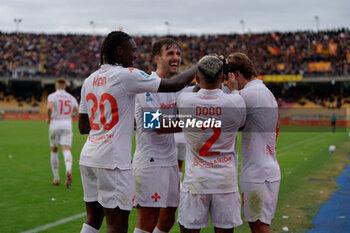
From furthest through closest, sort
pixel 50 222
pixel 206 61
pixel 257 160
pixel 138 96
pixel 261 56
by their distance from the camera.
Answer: pixel 261 56 < pixel 50 222 < pixel 138 96 < pixel 257 160 < pixel 206 61

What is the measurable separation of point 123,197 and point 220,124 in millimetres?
990

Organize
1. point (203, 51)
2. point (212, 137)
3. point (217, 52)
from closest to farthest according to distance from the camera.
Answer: point (212, 137) < point (217, 52) < point (203, 51)

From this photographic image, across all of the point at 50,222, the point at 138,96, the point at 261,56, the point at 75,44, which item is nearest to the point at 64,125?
the point at 50,222

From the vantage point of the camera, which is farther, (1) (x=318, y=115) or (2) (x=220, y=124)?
(1) (x=318, y=115)

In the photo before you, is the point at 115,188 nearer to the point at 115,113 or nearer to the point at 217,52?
the point at 115,113

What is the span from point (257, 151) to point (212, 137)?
55 centimetres

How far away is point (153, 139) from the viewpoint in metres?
4.26

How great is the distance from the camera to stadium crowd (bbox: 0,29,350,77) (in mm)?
45438

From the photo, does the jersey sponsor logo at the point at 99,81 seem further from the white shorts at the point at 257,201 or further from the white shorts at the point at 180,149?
the white shorts at the point at 180,149

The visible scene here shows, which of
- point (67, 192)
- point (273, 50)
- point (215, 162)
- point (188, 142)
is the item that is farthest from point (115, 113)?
point (273, 50)

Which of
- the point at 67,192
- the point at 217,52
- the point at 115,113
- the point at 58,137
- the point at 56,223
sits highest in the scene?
the point at 217,52

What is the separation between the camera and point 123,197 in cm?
358

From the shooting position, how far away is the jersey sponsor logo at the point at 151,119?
13.8 ft

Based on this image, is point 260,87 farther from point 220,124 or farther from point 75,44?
point 75,44
